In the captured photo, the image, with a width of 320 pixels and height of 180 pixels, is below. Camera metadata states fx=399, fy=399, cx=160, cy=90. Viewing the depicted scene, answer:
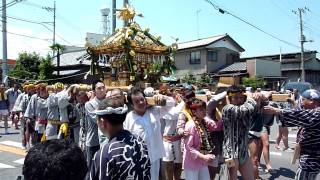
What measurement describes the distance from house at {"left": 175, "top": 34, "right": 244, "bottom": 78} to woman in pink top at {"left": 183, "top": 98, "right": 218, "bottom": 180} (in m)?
28.6

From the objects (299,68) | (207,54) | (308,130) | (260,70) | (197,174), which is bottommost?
(197,174)

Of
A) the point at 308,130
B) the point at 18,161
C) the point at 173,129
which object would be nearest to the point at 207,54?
the point at 18,161

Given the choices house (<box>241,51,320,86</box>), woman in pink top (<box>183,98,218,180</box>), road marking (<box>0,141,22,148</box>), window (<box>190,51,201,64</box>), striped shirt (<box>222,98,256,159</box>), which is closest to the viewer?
woman in pink top (<box>183,98,218,180</box>)

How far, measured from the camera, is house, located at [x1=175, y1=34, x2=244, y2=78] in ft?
112

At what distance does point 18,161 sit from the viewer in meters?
9.23

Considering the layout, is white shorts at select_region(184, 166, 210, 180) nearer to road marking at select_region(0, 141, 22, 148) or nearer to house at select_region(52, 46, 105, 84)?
road marking at select_region(0, 141, 22, 148)

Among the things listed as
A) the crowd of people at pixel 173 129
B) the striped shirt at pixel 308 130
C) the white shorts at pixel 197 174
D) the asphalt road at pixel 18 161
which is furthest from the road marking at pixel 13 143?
the striped shirt at pixel 308 130

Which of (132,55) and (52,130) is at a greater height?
(132,55)

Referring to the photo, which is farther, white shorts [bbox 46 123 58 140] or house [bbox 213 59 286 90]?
house [bbox 213 59 286 90]

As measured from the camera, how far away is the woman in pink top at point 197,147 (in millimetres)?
5056

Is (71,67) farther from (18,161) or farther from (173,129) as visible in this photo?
(173,129)

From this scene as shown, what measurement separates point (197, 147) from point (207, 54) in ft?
96.6

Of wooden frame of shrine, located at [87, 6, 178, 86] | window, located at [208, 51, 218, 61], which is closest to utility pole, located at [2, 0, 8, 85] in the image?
wooden frame of shrine, located at [87, 6, 178, 86]

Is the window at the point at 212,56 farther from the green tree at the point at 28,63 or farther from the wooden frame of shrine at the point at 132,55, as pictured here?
the wooden frame of shrine at the point at 132,55
